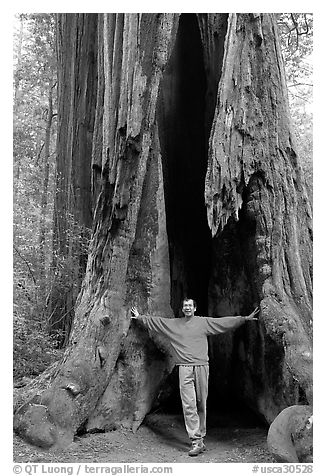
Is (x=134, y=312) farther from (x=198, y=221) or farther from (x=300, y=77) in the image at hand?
(x=300, y=77)

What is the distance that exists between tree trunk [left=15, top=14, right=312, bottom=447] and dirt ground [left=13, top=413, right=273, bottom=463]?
178mm

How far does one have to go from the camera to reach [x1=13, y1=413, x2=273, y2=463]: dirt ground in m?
4.57

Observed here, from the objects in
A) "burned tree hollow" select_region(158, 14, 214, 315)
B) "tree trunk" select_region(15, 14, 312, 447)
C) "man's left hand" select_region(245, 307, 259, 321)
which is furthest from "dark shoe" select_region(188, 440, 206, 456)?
"burned tree hollow" select_region(158, 14, 214, 315)

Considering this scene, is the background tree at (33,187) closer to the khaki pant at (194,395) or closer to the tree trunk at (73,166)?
the tree trunk at (73,166)

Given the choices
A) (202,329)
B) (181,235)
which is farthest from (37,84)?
(202,329)

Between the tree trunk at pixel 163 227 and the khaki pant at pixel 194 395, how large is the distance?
539 mm

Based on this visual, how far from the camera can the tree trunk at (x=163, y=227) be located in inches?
199

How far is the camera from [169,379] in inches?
226

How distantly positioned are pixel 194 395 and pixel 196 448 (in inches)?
17.8

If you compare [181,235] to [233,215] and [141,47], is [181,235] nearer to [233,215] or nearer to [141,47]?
[233,215]

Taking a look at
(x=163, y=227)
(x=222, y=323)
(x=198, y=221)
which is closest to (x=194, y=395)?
(x=222, y=323)

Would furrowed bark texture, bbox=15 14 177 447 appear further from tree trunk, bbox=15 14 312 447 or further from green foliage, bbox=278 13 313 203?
green foliage, bbox=278 13 313 203

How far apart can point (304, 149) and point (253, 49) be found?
621cm

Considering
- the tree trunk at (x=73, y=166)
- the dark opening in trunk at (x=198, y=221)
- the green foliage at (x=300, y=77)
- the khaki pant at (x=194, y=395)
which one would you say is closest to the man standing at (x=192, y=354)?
the khaki pant at (x=194, y=395)
